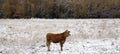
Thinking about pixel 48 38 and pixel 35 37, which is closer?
pixel 48 38

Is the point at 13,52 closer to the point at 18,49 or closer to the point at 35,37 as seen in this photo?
the point at 18,49

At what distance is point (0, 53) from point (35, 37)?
18.0 feet

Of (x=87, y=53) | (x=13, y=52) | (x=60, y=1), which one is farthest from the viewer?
(x=60, y=1)

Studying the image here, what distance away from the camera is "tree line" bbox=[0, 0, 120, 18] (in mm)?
63469

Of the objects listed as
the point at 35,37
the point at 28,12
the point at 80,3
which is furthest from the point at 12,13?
the point at 35,37

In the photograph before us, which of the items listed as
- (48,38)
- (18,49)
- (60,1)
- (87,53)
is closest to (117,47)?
(87,53)

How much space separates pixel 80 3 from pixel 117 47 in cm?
5211

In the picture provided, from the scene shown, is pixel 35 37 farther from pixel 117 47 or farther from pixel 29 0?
pixel 29 0

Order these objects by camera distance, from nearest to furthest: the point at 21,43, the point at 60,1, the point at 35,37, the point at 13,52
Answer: the point at 13,52 < the point at 21,43 < the point at 35,37 < the point at 60,1

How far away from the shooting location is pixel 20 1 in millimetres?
72500

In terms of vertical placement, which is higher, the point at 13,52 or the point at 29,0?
the point at 13,52

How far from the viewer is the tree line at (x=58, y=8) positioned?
63.5 meters

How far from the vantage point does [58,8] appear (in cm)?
6812

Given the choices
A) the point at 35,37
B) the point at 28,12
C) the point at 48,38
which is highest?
the point at 48,38
